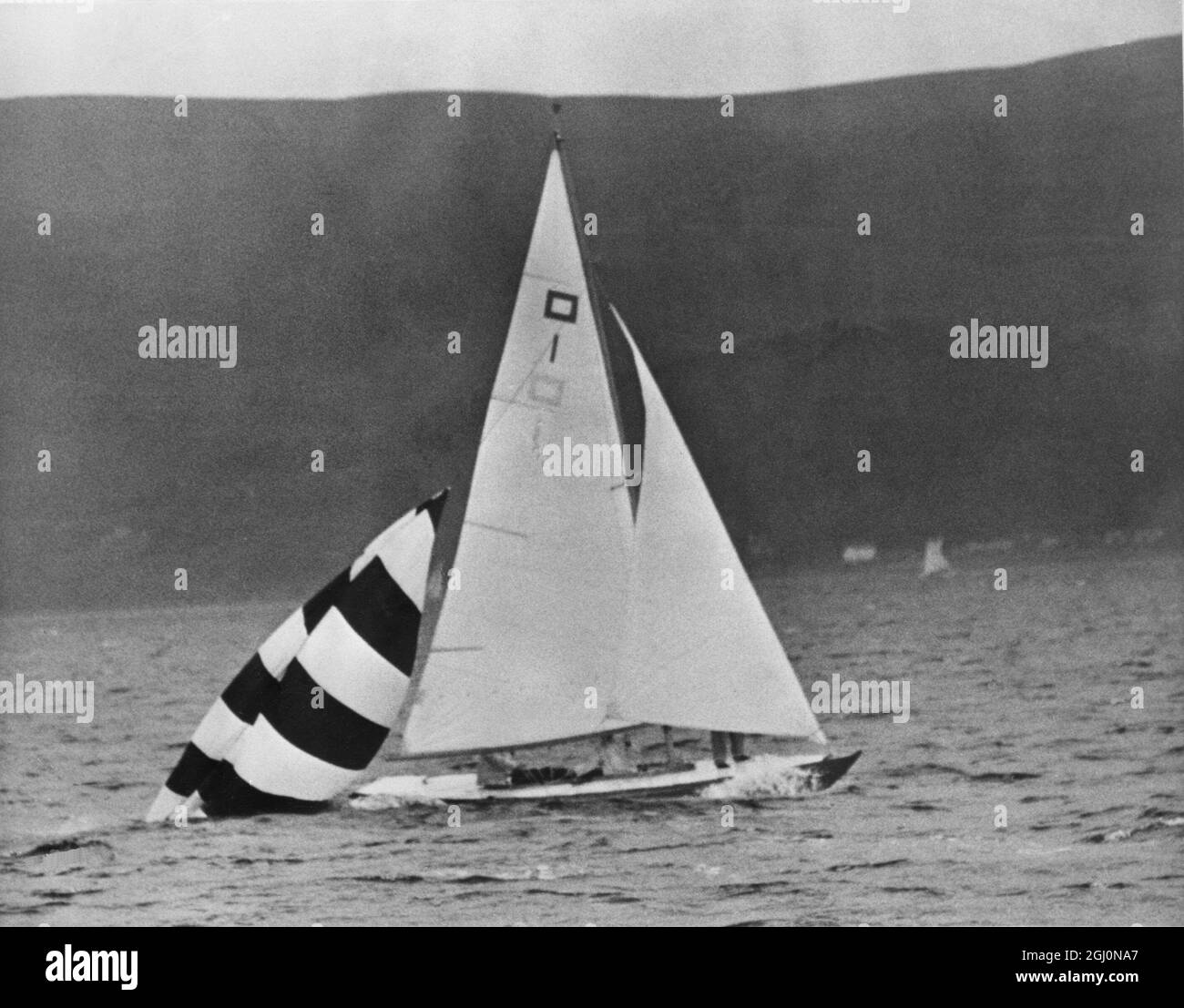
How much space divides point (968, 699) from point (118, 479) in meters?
3.31

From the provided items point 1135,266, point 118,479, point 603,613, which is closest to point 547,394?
point 603,613

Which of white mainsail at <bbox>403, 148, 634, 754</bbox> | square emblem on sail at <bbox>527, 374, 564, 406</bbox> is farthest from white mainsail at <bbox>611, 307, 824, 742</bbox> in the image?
square emblem on sail at <bbox>527, 374, 564, 406</bbox>

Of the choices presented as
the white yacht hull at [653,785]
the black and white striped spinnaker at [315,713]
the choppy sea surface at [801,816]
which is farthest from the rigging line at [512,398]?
the white yacht hull at [653,785]

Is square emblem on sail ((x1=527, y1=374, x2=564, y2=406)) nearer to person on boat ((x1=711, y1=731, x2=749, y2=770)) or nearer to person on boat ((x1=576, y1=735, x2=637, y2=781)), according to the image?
person on boat ((x1=576, y1=735, x2=637, y2=781))

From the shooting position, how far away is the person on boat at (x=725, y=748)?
8945 millimetres

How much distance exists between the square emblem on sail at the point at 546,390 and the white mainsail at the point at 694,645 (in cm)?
48

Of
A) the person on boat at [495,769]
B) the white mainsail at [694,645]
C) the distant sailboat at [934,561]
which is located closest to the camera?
the white mainsail at [694,645]

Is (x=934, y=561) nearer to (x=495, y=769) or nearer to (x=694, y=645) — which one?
(x=694, y=645)

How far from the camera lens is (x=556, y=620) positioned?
8.94 metres

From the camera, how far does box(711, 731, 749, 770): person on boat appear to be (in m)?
8.95

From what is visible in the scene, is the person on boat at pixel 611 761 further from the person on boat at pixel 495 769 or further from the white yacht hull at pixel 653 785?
the person on boat at pixel 495 769

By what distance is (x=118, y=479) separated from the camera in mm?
9141

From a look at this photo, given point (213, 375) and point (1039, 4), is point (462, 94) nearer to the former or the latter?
point (213, 375)

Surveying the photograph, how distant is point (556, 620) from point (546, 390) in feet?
2.80
